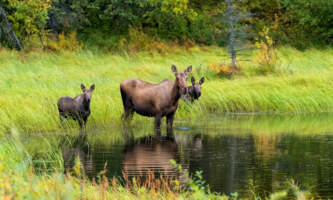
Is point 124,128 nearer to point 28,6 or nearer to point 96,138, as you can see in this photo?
point 96,138

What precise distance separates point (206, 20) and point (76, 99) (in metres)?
22.4

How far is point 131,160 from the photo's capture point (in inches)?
508

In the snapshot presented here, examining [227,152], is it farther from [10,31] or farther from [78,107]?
[10,31]

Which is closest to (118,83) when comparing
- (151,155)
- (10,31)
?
(151,155)

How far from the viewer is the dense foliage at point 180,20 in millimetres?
35031

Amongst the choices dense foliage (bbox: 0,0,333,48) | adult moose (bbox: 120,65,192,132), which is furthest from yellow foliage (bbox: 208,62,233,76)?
dense foliage (bbox: 0,0,333,48)

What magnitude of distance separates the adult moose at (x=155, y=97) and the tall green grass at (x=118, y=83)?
0.62 meters

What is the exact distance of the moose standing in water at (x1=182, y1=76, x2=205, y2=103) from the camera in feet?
61.6

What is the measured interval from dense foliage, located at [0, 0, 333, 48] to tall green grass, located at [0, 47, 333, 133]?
5733mm

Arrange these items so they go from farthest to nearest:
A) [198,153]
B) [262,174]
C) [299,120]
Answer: [299,120] < [198,153] < [262,174]

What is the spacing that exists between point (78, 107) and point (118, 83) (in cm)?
519

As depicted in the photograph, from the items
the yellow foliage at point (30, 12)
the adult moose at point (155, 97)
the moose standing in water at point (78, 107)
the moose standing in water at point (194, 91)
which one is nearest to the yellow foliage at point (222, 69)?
the moose standing in water at point (194, 91)

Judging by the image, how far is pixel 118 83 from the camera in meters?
21.6

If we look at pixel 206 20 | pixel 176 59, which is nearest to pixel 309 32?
pixel 206 20
